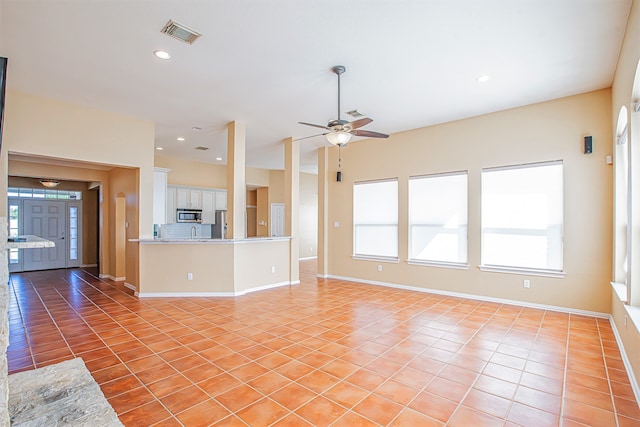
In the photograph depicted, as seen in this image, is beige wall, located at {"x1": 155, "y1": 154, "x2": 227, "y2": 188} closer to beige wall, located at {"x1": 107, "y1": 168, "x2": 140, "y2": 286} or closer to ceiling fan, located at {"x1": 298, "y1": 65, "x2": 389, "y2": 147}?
beige wall, located at {"x1": 107, "y1": 168, "x2": 140, "y2": 286}

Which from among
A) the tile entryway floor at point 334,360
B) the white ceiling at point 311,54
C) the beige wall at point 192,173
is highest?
the white ceiling at point 311,54

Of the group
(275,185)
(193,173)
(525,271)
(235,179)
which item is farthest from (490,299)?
(193,173)

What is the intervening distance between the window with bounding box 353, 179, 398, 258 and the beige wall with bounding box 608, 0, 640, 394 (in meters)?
3.43

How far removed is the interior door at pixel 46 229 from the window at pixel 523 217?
10.2 metres

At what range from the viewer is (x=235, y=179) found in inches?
216

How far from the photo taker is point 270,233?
10.3 m

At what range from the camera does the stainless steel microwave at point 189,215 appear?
27.1ft

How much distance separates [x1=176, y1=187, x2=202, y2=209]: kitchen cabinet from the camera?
8297 millimetres

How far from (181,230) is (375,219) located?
16.3 feet

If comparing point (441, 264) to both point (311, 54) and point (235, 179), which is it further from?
point (311, 54)

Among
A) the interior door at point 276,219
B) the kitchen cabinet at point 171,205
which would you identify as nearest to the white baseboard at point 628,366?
the interior door at point 276,219

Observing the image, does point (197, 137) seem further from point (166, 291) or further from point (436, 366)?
point (436, 366)

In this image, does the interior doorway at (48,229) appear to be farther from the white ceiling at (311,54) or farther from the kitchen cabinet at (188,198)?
the white ceiling at (311,54)

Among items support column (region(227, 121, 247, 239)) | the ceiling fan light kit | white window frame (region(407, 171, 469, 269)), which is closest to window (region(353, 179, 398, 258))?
white window frame (region(407, 171, 469, 269))
